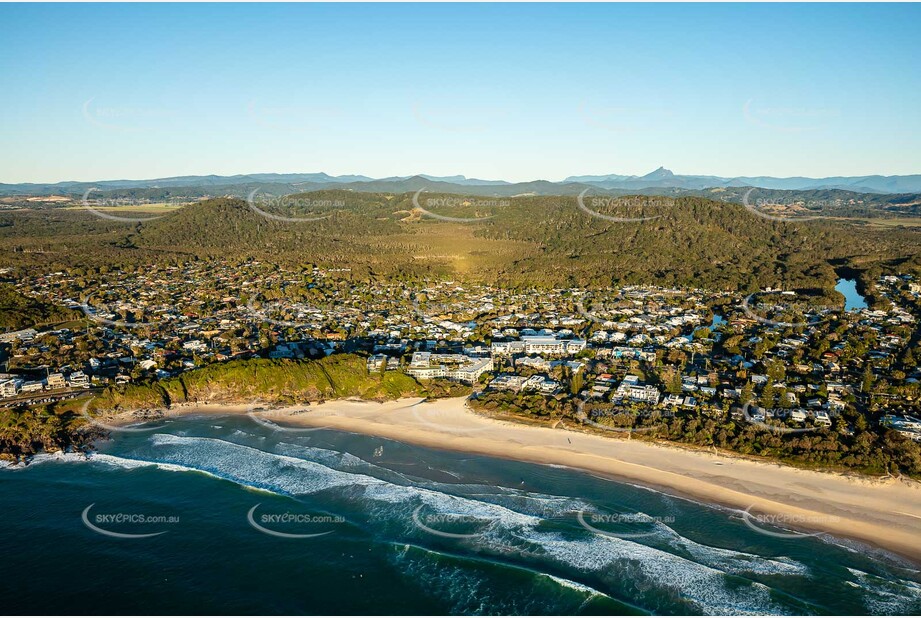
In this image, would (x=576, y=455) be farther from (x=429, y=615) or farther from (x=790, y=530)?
(x=429, y=615)

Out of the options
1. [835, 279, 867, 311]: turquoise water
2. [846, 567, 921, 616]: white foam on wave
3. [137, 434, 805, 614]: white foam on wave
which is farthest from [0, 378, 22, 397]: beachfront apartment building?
[835, 279, 867, 311]: turquoise water

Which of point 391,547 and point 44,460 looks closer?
point 391,547

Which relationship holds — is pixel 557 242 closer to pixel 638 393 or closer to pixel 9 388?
pixel 638 393

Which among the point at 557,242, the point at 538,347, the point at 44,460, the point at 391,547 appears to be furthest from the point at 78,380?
the point at 557,242

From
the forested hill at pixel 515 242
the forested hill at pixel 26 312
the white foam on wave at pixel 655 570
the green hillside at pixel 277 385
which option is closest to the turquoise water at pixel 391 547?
the white foam on wave at pixel 655 570

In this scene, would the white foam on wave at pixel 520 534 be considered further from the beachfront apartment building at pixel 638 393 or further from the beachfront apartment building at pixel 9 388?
the beachfront apartment building at pixel 9 388

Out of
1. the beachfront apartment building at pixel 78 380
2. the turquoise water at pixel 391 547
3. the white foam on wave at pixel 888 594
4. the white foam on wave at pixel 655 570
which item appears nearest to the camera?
the white foam on wave at pixel 888 594

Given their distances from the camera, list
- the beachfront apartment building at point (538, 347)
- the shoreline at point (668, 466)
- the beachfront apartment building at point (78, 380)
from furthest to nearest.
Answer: the beachfront apartment building at point (538, 347) → the beachfront apartment building at point (78, 380) → the shoreline at point (668, 466)
